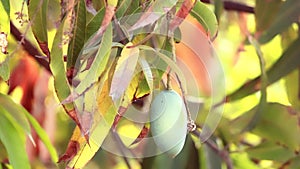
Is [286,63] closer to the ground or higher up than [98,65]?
closer to the ground

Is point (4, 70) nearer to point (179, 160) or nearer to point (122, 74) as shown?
point (122, 74)

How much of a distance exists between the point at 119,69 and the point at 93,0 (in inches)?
5.9

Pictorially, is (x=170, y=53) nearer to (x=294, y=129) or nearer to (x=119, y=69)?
(x=119, y=69)

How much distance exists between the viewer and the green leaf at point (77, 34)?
2.16 ft

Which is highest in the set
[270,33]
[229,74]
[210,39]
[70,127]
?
[210,39]

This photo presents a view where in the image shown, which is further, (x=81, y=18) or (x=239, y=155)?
(x=239, y=155)

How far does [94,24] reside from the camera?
67 centimetres

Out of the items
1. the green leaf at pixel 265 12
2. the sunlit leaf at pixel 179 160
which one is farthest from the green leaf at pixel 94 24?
the green leaf at pixel 265 12

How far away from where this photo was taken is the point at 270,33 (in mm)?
1181

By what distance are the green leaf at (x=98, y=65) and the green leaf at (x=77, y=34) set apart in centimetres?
7

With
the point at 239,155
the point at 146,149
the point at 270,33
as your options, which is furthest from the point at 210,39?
the point at 239,155

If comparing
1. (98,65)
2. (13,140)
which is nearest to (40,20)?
(98,65)

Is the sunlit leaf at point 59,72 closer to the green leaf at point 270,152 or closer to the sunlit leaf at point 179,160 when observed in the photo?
the sunlit leaf at point 179,160

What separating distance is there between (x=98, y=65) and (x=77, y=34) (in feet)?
0.32
